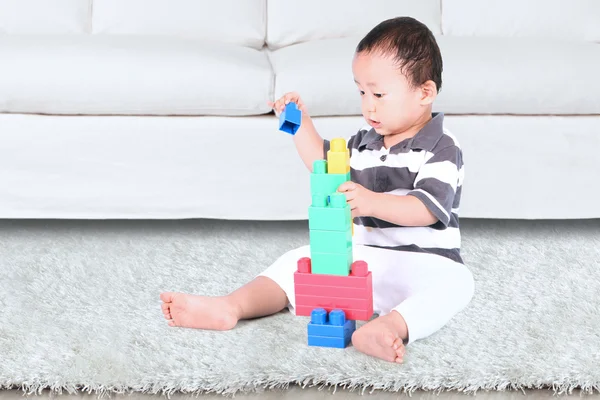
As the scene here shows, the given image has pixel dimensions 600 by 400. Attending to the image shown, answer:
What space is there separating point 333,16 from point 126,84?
0.64 m

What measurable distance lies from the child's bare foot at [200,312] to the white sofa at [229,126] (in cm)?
55

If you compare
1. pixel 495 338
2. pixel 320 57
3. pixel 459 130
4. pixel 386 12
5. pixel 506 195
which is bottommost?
pixel 495 338

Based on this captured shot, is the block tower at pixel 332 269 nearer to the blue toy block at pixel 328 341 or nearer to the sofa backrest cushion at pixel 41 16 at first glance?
the blue toy block at pixel 328 341

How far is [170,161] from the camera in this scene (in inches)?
71.0

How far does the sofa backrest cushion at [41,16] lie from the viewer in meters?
2.18

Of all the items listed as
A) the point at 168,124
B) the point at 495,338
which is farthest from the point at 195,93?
the point at 495,338

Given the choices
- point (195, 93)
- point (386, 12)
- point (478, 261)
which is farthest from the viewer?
point (386, 12)

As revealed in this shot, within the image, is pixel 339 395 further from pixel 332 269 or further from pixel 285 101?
pixel 285 101

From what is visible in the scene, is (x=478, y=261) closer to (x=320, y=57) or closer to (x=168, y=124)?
(x=320, y=57)

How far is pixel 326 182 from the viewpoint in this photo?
1211 mm

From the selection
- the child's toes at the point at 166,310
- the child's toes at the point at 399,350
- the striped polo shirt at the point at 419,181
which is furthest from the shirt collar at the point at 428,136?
the child's toes at the point at 166,310

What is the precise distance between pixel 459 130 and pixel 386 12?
54 centimetres

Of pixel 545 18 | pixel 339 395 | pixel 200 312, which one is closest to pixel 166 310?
pixel 200 312

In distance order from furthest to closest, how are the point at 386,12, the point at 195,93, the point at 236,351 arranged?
the point at 386,12
the point at 195,93
the point at 236,351
